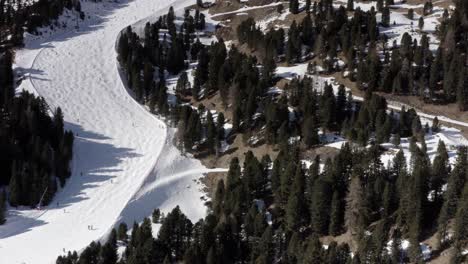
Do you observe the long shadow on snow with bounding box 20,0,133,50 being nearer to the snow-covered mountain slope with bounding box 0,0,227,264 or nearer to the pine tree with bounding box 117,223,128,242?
the snow-covered mountain slope with bounding box 0,0,227,264

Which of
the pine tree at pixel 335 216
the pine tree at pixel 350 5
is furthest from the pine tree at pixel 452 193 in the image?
the pine tree at pixel 350 5

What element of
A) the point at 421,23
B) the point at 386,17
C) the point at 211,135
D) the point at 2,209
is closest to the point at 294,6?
the point at 386,17

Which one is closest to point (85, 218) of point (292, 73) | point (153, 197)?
point (153, 197)

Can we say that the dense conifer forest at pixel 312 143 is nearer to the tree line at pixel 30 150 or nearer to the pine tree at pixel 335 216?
the pine tree at pixel 335 216

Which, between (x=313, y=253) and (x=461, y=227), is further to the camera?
(x=313, y=253)

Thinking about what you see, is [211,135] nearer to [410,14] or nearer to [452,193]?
[452,193]
